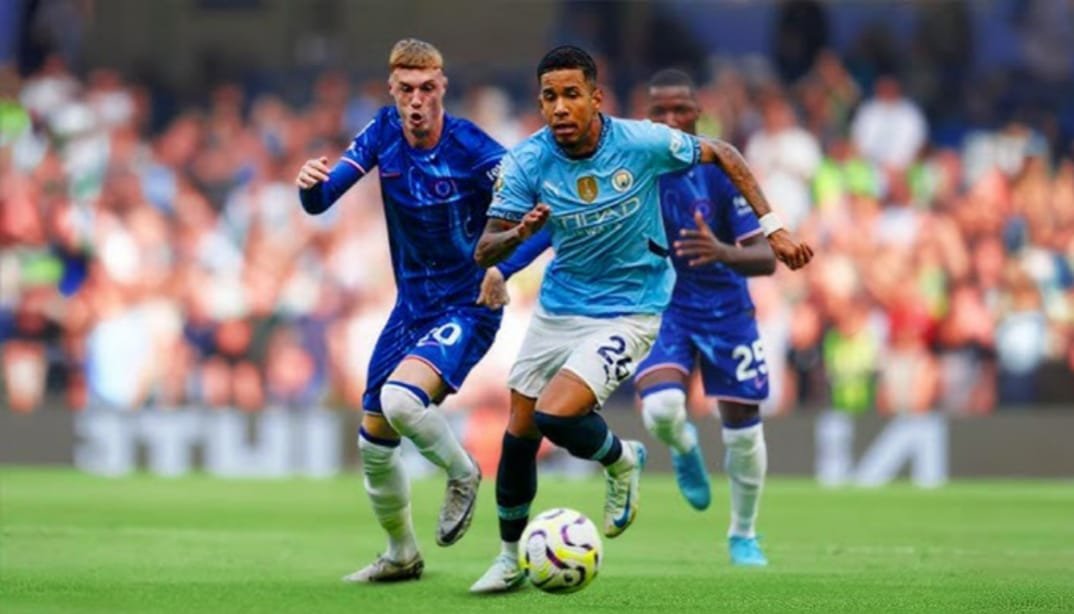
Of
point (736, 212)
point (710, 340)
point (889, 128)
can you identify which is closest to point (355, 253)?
point (889, 128)

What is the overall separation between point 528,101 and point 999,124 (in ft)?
18.0

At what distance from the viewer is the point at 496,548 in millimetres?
13953

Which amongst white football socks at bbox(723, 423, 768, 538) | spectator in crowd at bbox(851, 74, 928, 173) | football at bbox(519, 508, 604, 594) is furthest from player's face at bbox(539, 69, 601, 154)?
spectator in crowd at bbox(851, 74, 928, 173)

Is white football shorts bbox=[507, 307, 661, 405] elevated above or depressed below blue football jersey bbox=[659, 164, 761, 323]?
below

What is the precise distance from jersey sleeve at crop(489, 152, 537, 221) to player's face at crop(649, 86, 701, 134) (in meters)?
2.35

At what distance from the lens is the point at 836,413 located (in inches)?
857

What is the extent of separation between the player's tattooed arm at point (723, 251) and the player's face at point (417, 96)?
1707mm

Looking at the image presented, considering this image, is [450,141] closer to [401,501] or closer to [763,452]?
[401,501]

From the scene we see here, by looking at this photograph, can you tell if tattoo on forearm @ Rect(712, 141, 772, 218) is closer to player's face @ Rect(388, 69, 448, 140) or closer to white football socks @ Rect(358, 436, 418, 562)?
player's face @ Rect(388, 69, 448, 140)

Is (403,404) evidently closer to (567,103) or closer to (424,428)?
(424,428)

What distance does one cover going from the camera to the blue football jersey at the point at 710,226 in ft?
42.9

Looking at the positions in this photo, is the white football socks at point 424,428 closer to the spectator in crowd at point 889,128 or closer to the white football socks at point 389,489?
the white football socks at point 389,489

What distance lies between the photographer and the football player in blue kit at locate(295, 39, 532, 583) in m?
10.9

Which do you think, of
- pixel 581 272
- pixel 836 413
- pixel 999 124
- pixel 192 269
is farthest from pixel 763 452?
pixel 999 124
